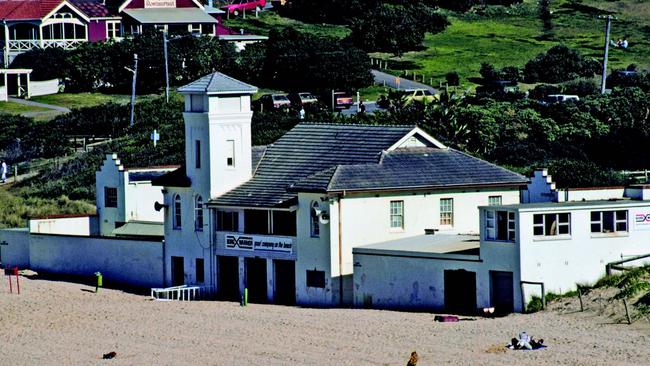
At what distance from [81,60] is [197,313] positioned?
55514mm

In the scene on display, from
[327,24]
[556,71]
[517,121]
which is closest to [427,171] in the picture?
[517,121]

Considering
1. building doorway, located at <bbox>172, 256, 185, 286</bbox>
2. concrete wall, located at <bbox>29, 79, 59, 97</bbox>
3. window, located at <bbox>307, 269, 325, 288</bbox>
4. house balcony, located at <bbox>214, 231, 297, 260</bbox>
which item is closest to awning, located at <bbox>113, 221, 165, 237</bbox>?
building doorway, located at <bbox>172, 256, 185, 286</bbox>

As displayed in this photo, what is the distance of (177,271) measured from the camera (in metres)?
60.2

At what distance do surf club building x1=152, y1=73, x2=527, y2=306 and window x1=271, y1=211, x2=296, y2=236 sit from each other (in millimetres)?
31

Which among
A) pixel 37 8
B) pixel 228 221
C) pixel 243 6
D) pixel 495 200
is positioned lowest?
pixel 228 221

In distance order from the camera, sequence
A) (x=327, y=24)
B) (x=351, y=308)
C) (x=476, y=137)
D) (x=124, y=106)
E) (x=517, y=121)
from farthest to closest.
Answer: (x=327, y=24) → (x=124, y=106) → (x=517, y=121) → (x=476, y=137) → (x=351, y=308)

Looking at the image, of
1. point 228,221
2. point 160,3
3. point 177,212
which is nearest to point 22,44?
point 160,3

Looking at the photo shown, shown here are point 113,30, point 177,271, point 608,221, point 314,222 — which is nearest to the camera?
point 608,221

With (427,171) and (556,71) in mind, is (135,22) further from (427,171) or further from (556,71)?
(427,171)

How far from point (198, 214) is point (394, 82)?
47.6 meters

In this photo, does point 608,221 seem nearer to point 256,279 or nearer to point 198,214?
point 256,279

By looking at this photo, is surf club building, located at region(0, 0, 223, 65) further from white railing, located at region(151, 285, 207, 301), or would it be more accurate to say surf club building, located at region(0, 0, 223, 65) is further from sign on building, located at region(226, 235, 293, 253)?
sign on building, located at region(226, 235, 293, 253)

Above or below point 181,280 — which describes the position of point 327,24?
above

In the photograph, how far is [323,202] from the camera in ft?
178
